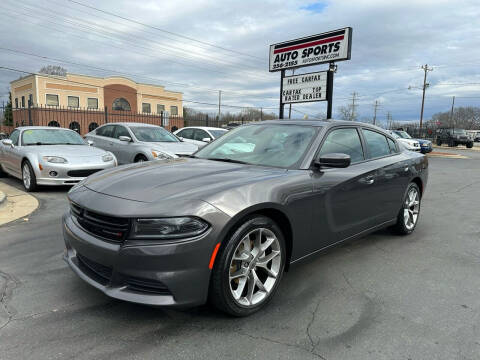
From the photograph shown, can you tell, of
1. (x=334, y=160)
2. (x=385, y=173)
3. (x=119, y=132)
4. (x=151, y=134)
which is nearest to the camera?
(x=334, y=160)

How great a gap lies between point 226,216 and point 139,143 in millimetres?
7538

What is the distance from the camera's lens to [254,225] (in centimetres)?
260

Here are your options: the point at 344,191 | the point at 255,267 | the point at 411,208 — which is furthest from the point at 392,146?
the point at 255,267

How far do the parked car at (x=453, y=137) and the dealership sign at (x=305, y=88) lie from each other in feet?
97.1

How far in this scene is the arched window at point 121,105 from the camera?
45625 mm

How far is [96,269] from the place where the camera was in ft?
8.25

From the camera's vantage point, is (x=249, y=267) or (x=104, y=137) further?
(x=104, y=137)

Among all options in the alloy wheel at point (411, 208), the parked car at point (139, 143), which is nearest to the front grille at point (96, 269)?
the alloy wheel at point (411, 208)

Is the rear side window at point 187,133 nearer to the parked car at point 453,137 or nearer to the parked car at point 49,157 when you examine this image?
the parked car at point 49,157

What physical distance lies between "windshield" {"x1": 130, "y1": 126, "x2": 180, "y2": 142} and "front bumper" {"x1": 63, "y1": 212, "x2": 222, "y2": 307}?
775cm

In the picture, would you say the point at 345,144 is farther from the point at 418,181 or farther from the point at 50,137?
the point at 50,137

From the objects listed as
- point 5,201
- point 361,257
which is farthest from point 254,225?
point 5,201

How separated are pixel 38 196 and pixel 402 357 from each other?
6.86 meters

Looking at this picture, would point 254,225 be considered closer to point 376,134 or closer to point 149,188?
point 149,188
